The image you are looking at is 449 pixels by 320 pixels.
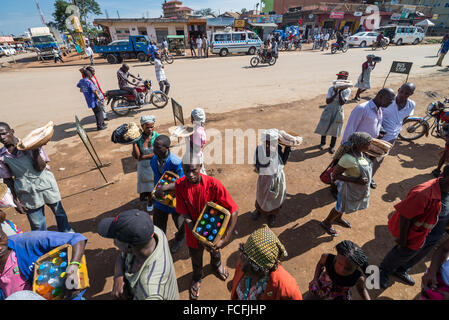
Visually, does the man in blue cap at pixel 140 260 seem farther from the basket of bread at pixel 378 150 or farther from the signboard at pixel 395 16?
the signboard at pixel 395 16

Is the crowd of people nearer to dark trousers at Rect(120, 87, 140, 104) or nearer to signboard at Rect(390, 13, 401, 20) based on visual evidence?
dark trousers at Rect(120, 87, 140, 104)

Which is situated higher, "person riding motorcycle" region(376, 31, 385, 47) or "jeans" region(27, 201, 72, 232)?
"person riding motorcycle" region(376, 31, 385, 47)

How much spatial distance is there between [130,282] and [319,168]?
16.0 feet

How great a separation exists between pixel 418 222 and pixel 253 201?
8.48 feet

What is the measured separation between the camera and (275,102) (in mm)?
9352

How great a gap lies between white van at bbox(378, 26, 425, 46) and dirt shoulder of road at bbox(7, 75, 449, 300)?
97.4 feet

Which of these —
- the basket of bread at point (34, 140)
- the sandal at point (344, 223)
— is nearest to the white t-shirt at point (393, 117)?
the sandal at point (344, 223)

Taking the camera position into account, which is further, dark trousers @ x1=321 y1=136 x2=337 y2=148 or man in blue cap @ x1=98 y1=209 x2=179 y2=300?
dark trousers @ x1=321 y1=136 x2=337 y2=148

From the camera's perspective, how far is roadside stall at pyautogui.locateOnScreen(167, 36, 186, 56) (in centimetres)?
2412

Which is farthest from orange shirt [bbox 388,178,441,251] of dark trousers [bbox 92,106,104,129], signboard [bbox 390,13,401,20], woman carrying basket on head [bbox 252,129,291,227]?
signboard [bbox 390,13,401,20]

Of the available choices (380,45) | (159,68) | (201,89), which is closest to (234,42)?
(201,89)

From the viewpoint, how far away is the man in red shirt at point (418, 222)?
7.13 feet

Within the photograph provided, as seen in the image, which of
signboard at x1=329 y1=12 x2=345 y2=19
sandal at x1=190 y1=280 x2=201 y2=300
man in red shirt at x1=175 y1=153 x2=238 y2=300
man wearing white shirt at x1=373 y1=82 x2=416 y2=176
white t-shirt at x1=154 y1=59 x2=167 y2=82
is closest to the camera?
man in red shirt at x1=175 y1=153 x2=238 y2=300
